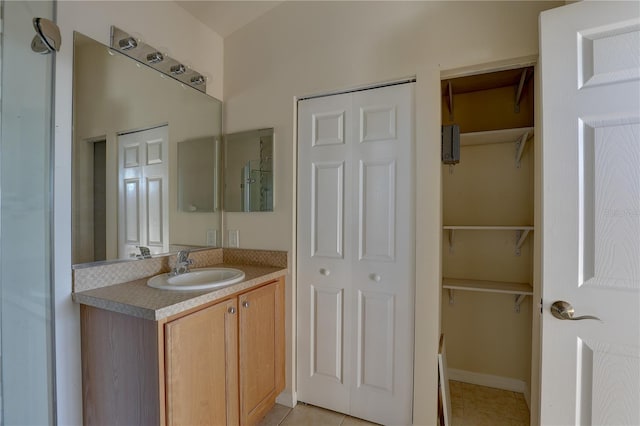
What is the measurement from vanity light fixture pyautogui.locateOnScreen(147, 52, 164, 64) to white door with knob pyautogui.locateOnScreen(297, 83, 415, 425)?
0.85 metres

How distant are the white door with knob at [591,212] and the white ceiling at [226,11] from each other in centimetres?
161

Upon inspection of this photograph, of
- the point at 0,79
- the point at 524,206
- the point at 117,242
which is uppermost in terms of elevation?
the point at 0,79

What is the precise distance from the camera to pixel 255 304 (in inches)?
61.2

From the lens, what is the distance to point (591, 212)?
1.02 metres

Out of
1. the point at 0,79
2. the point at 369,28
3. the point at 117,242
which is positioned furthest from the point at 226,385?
the point at 369,28

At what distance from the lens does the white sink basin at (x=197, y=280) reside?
128 cm

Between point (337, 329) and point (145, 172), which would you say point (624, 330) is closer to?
point (337, 329)

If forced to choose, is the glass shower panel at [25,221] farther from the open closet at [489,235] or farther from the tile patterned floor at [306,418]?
the open closet at [489,235]

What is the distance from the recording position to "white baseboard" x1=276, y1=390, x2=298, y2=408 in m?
1.81

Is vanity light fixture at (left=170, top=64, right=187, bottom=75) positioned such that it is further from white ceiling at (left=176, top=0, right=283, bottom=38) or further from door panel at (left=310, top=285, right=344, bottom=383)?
door panel at (left=310, top=285, right=344, bottom=383)

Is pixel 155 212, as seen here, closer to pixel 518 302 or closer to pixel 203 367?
pixel 203 367

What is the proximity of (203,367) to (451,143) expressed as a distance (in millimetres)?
1737

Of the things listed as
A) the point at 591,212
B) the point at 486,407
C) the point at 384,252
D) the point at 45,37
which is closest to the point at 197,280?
the point at 384,252

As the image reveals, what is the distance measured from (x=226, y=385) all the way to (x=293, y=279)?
676mm
